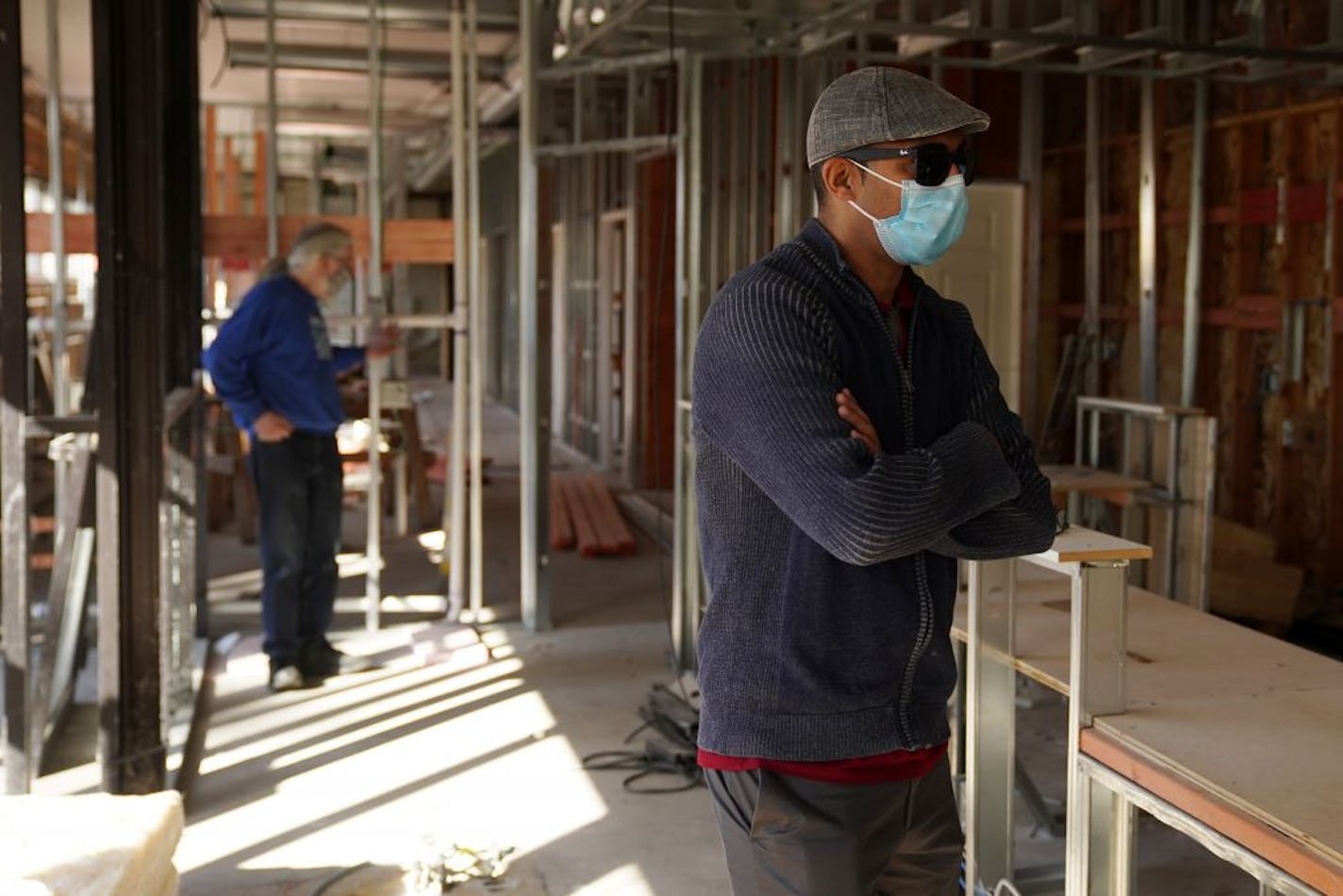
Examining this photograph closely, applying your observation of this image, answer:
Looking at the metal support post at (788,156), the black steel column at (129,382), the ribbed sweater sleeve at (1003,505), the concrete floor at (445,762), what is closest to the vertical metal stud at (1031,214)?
the concrete floor at (445,762)

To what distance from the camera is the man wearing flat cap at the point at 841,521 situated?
1941 mm

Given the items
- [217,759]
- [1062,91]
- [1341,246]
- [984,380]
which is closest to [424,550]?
[217,759]

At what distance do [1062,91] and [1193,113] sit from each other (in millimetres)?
1473

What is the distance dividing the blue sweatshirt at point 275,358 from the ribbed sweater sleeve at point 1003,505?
4179mm

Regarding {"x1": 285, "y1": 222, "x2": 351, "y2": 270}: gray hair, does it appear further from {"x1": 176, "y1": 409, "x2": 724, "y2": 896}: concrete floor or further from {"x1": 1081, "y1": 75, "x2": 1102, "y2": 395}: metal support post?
{"x1": 1081, "y1": 75, "x2": 1102, "y2": 395}: metal support post

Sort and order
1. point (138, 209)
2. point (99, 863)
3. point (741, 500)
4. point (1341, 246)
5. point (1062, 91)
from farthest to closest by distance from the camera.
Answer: point (1062, 91) < point (1341, 246) < point (138, 209) < point (99, 863) < point (741, 500)

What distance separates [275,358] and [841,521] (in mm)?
4536

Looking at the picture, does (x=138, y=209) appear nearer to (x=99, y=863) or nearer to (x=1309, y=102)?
(x=99, y=863)

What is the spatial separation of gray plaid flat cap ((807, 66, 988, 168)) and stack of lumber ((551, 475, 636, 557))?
729 centimetres

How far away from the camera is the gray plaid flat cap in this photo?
6.76ft

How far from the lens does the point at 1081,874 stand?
9.32 feet

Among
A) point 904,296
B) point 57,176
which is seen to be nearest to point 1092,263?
point 57,176

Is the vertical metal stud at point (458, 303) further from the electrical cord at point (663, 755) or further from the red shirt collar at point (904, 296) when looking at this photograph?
the red shirt collar at point (904, 296)

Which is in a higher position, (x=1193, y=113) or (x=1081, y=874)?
(x=1193, y=113)
